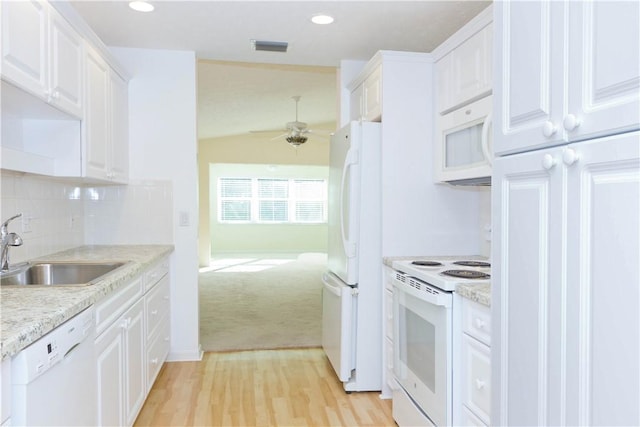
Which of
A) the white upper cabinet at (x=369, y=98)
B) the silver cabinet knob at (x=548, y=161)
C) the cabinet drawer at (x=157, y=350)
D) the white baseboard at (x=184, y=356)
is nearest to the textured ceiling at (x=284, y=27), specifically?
the white upper cabinet at (x=369, y=98)

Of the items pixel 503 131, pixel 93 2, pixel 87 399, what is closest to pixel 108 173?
pixel 93 2

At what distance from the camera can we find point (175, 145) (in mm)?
3447

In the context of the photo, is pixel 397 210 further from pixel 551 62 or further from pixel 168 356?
pixel 168 356

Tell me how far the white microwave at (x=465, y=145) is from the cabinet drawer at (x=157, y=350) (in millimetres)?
2035

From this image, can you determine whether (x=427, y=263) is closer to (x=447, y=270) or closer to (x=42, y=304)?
(x=447, y=270)

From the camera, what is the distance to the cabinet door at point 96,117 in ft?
8.24

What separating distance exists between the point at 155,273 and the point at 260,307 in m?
2.57

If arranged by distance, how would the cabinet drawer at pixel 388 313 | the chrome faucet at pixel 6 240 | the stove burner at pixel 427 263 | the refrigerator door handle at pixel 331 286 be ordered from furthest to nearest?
the refrigerator door handle at pixel 331 286 < the cabinet drawer at pixel 388 313 < the stove burner at pixel 427 263 < the chrome faucet at pixel 6 240

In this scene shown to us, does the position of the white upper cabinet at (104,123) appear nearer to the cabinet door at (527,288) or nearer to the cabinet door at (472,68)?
the cabinet door at (472,68)

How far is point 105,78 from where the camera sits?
9.37 feet

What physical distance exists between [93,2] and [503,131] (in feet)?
8.06

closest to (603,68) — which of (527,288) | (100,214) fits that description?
(527,288)

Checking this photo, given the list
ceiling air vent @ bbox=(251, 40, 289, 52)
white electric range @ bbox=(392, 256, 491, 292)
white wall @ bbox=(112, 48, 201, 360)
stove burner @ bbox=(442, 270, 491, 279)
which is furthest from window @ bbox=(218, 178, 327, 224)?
stove burner @ bbox=(442, 270, 491, 279)

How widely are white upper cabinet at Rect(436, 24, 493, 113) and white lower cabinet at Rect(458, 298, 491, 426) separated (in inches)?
43.4
